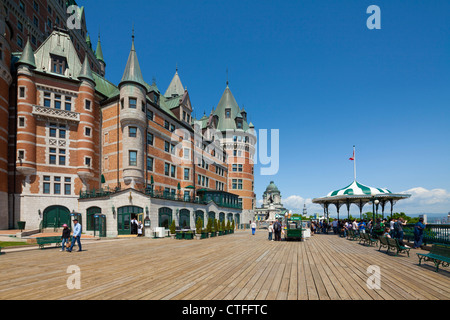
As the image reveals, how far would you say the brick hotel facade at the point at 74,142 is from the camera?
100.0ft

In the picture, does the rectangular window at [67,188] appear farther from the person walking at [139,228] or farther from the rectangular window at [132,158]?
the person walking at [139,228]

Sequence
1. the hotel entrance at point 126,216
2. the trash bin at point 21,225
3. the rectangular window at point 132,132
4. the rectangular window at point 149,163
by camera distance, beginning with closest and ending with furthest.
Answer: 1. the hotel entrance at point 126,216
2. the trash bin at point 21,225
3. the rectangular window at point 132,132
4. the rectangular window at point 149,163

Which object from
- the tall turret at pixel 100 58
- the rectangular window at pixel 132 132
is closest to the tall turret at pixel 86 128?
the rectangular window at pixel 132 132

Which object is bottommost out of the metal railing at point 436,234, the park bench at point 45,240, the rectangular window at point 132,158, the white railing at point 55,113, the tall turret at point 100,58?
the park bench at point 45,240

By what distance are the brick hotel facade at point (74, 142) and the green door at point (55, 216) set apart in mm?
103

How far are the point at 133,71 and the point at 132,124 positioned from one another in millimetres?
6948

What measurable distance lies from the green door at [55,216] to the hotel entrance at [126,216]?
873 centimetres

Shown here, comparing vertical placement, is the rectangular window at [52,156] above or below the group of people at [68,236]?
above

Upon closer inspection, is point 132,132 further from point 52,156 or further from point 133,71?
point 52,156

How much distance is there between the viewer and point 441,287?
7.78 meters

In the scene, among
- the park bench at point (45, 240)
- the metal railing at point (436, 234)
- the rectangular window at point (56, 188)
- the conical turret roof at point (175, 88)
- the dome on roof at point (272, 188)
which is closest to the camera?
the metal railing at point (436, 234)

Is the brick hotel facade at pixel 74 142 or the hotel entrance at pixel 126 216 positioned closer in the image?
the hotel entrance at pixel 126 216

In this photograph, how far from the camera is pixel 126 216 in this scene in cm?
2889
